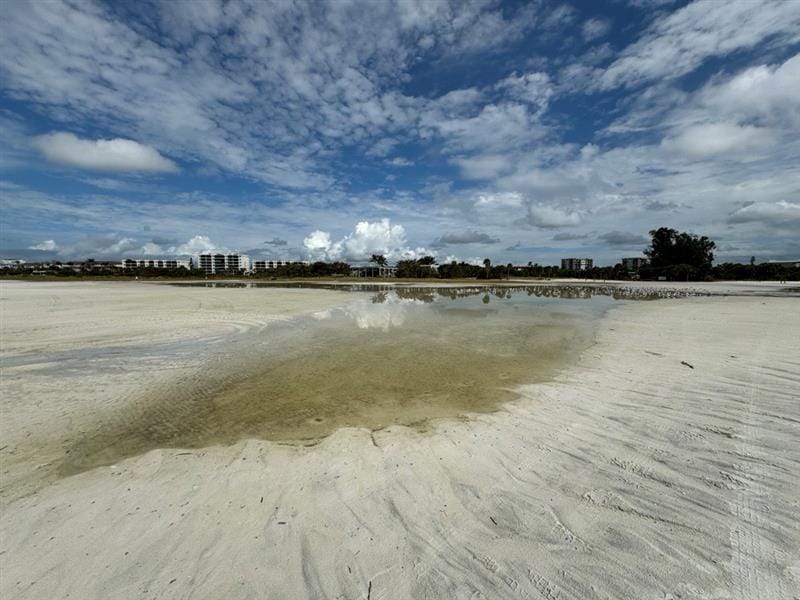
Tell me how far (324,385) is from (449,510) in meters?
5.50

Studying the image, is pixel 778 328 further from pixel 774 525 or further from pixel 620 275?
pixel 620 275

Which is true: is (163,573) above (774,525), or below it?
below

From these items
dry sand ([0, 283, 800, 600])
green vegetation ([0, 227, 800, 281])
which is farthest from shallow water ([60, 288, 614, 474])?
green vegetation ([0, 227, 800, 281])

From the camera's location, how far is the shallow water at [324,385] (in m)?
6.24

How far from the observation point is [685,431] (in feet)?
18.8

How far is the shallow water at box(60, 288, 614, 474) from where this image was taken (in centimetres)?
624

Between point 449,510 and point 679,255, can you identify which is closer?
point 449,510

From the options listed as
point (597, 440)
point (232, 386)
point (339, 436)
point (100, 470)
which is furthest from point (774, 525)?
point (232, 386)

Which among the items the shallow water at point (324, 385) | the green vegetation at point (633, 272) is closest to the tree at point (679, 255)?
the green vegetation at point (633, 272)

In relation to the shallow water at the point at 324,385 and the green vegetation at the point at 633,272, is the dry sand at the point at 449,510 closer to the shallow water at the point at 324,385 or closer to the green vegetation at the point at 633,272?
the shallow water at the point at 324,385

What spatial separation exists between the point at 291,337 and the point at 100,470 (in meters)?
10.0

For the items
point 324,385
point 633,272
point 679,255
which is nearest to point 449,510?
point 324,385

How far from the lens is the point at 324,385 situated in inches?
351

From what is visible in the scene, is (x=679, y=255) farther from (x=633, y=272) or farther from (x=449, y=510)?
(x=449, y=510)
